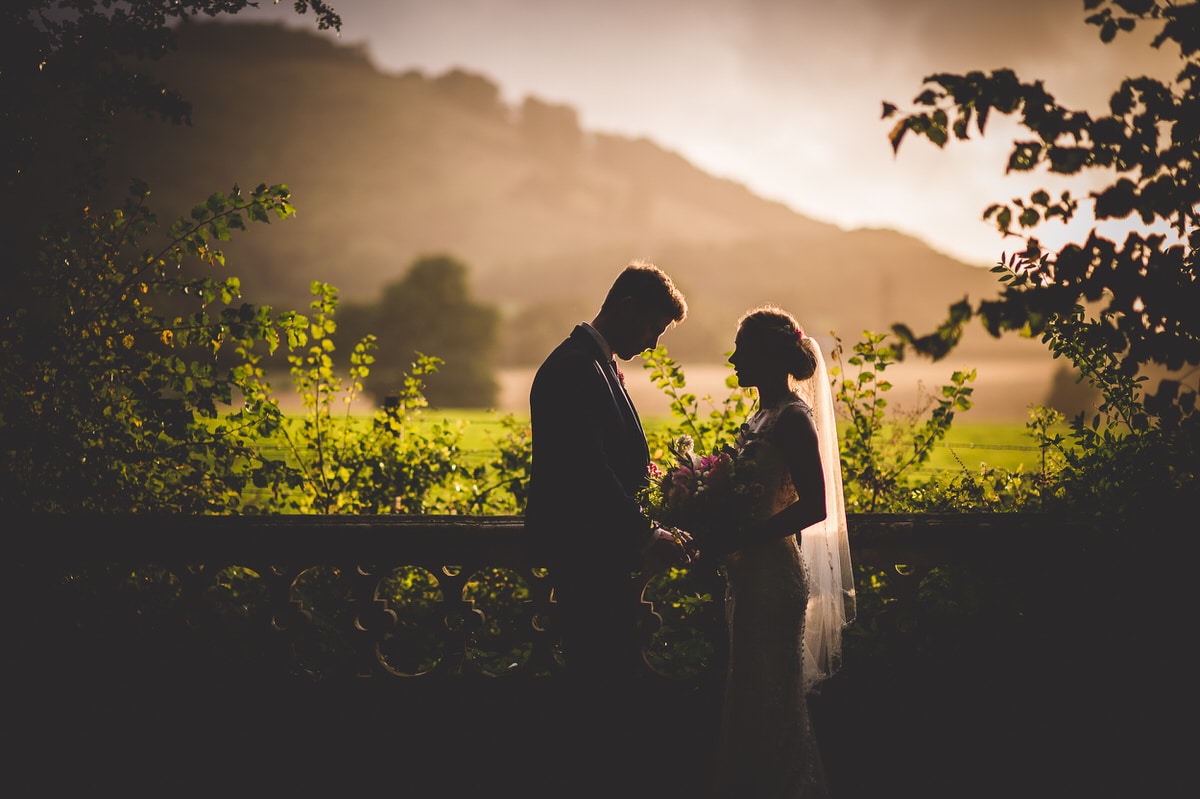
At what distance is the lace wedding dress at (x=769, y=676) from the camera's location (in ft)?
11.3

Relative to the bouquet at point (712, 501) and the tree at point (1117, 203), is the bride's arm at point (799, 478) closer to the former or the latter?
the bouquet at point (712, 501)

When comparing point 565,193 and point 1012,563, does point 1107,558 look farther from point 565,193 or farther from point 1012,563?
point 565,193

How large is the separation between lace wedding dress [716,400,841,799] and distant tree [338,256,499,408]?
220ft

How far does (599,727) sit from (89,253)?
190 inches

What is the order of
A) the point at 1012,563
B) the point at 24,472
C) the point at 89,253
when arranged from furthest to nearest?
1. the point at 89,253
2. the point at 24,472
3. the point at 1012,563

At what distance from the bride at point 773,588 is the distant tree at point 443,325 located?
6707cm

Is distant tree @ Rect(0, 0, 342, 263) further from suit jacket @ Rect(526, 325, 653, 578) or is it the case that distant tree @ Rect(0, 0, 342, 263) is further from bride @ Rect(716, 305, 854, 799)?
bride @ Rect(716, 305, 854, 799)

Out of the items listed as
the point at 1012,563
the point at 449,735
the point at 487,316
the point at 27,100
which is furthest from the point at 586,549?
the point at 487,316

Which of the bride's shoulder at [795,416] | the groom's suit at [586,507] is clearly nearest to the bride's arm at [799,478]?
the bride's shoulder at [795,416]

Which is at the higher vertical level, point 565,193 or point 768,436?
point 565,193

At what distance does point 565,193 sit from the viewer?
191875 mm

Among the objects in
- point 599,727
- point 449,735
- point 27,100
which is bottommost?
point 449,735

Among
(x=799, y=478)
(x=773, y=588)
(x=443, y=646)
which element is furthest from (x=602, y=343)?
(x=443, y=646)

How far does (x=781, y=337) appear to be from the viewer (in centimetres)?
356
